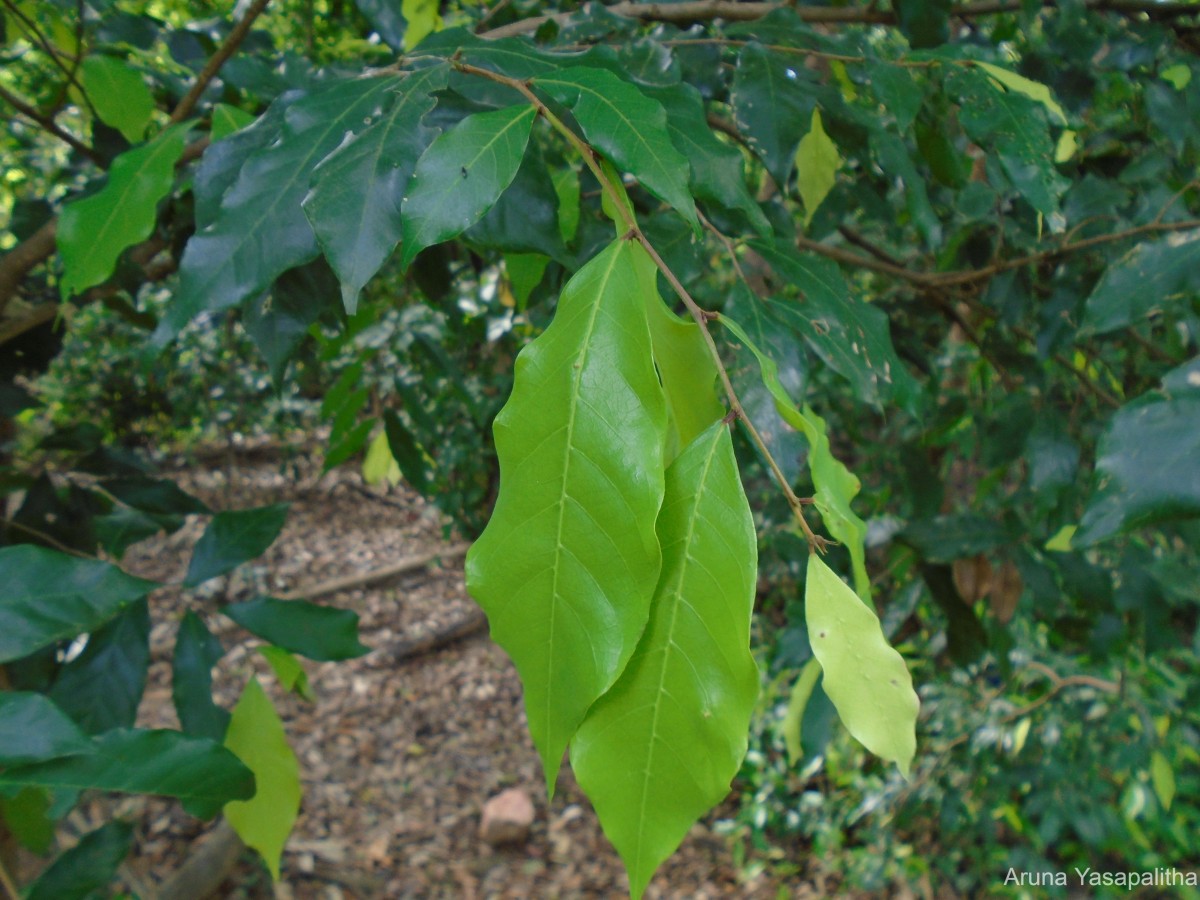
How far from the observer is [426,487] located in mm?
1452

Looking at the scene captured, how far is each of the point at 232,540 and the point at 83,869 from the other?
32cm

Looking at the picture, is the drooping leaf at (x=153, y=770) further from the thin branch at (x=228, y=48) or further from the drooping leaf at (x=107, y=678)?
the thin branch at (x=228, y=48)

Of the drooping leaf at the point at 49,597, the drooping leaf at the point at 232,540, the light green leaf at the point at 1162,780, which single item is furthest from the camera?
the light green leaf at the point at 1162,780

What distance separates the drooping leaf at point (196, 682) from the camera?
74 cm

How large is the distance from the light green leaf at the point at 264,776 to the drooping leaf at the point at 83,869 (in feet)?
0.35

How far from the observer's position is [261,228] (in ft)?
1.52

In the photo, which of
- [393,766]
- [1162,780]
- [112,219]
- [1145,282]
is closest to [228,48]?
[112,219]

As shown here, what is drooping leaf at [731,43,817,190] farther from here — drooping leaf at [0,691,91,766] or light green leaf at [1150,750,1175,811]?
light green leaf at [1150,750,1175,811]

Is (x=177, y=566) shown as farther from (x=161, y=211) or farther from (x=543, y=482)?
(x=543, y=482)

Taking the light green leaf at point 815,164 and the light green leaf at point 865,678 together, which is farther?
the light green leaf at point 815,164

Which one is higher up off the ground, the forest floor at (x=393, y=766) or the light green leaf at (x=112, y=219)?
the light green leaf at (x=112, y=219)

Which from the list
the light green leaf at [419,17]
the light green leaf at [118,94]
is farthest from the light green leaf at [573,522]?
the light green leaf at [419,17]

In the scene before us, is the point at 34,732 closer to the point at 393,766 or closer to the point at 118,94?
the point at 118,94

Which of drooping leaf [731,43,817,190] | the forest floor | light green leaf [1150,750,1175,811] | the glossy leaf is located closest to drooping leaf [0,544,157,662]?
the glossy leaf
